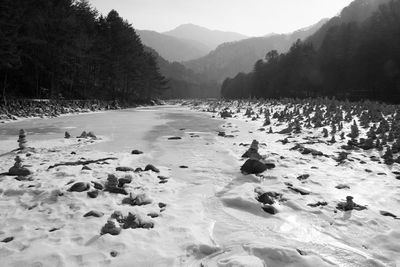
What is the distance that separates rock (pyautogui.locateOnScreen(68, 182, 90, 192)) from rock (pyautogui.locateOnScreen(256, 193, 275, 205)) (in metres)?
2.96

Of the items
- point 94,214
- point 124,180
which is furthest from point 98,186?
point 94,214

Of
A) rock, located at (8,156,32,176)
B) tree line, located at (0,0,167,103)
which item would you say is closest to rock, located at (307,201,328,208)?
rock, located at (8,156,32,176)

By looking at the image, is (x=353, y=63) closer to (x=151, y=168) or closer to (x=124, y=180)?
(x=151, y=168)

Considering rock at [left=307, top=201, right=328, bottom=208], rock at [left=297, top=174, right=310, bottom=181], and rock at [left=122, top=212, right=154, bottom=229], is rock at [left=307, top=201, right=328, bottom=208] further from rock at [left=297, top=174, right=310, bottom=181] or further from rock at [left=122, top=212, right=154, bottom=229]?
rock at [left=122, top=212, right=154, bottom=229]

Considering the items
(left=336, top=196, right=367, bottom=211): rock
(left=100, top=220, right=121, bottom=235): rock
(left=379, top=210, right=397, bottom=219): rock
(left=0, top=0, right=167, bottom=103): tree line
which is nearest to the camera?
(left=100, top=220, right=121, bottom=235): rock

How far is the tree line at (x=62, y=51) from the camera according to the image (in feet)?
73.5

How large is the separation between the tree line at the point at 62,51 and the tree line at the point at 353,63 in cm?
2123

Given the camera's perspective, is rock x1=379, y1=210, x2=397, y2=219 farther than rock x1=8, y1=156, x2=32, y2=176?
No

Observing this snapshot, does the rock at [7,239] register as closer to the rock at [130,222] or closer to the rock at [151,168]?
the rock at [130,222]

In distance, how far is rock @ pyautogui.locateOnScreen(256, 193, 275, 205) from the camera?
198 inches

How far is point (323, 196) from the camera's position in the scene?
540 centimetres

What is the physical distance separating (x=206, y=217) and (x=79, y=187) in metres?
2.30

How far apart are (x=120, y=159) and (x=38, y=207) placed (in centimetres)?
306

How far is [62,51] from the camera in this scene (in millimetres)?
28156
